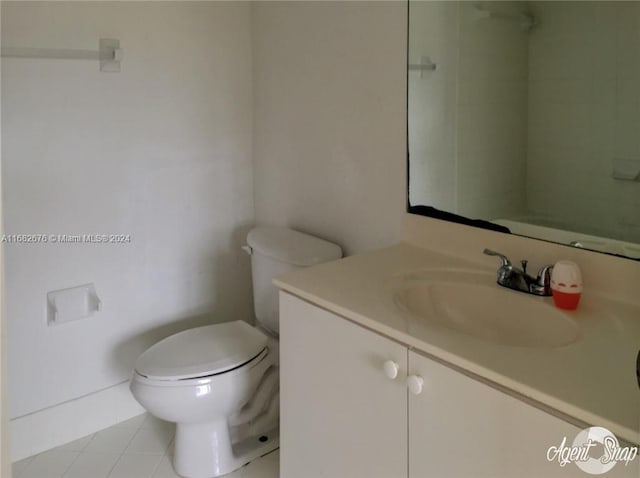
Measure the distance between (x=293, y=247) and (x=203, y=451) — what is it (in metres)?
0.74

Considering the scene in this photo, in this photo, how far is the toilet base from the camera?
1.91 meters

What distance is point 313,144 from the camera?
6.90 ft

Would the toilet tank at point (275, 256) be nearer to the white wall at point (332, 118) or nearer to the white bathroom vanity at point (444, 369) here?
the white wall at point (332, 118)

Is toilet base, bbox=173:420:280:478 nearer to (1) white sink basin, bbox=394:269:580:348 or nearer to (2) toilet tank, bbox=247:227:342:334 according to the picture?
(2) toilet tank, bbox=247:227:342:334

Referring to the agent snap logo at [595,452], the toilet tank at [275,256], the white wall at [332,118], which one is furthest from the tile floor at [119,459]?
the agent snap logo at [595,452]

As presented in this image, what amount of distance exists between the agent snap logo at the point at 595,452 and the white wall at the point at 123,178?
1.71 m

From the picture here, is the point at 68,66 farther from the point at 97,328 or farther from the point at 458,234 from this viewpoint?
the point at 458,234

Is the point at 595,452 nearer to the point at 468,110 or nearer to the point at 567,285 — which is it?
the point at 567,285

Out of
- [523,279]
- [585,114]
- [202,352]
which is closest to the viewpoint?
[523,279]

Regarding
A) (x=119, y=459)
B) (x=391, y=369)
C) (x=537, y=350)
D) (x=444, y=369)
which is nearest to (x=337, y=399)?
(x=391, y=369)

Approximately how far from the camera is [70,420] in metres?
2.14

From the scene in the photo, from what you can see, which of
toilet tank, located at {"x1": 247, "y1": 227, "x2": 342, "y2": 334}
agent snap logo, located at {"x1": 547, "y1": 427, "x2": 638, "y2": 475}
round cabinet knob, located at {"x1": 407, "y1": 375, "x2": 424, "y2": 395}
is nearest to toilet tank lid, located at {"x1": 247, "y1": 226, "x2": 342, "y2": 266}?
toilet tank, located at {"x1": 247, "y1": 227, "x2": 342, "y2": 334}

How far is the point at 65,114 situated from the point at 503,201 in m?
1.44

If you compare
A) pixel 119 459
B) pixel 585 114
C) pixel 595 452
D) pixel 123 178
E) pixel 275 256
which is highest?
pixel 585 114
